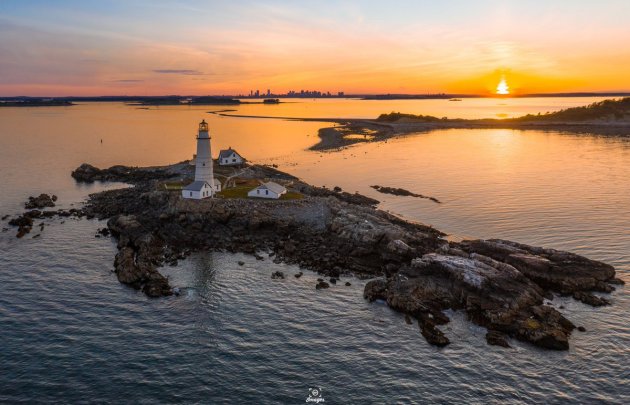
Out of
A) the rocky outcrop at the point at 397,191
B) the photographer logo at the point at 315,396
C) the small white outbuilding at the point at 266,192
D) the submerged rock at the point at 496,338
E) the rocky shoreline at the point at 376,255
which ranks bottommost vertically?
the photographer logo at the point at 315,396

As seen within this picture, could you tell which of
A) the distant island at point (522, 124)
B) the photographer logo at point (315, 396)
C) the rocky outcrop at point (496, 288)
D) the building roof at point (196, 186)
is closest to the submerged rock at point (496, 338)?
the rocky outcrop at point (496, 288)

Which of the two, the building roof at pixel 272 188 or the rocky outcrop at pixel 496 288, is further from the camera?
the building roof at pixel 272 188

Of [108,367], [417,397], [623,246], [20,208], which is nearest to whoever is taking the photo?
[417,397]

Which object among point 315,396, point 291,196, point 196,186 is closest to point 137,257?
point 196,186

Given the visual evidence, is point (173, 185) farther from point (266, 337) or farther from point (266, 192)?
point (266, 337)

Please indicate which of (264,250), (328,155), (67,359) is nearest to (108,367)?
(67,359)

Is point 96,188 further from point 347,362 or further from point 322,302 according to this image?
point 347,362

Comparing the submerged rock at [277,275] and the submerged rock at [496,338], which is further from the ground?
the submerged rock at [277,275]

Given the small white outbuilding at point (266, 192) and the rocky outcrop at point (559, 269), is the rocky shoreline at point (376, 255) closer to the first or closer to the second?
the rocky outcrop at point (559, 269)

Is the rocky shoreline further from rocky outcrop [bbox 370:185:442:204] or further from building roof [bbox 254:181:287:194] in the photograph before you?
rocky outcrop [bbox 370:185:442:204]
